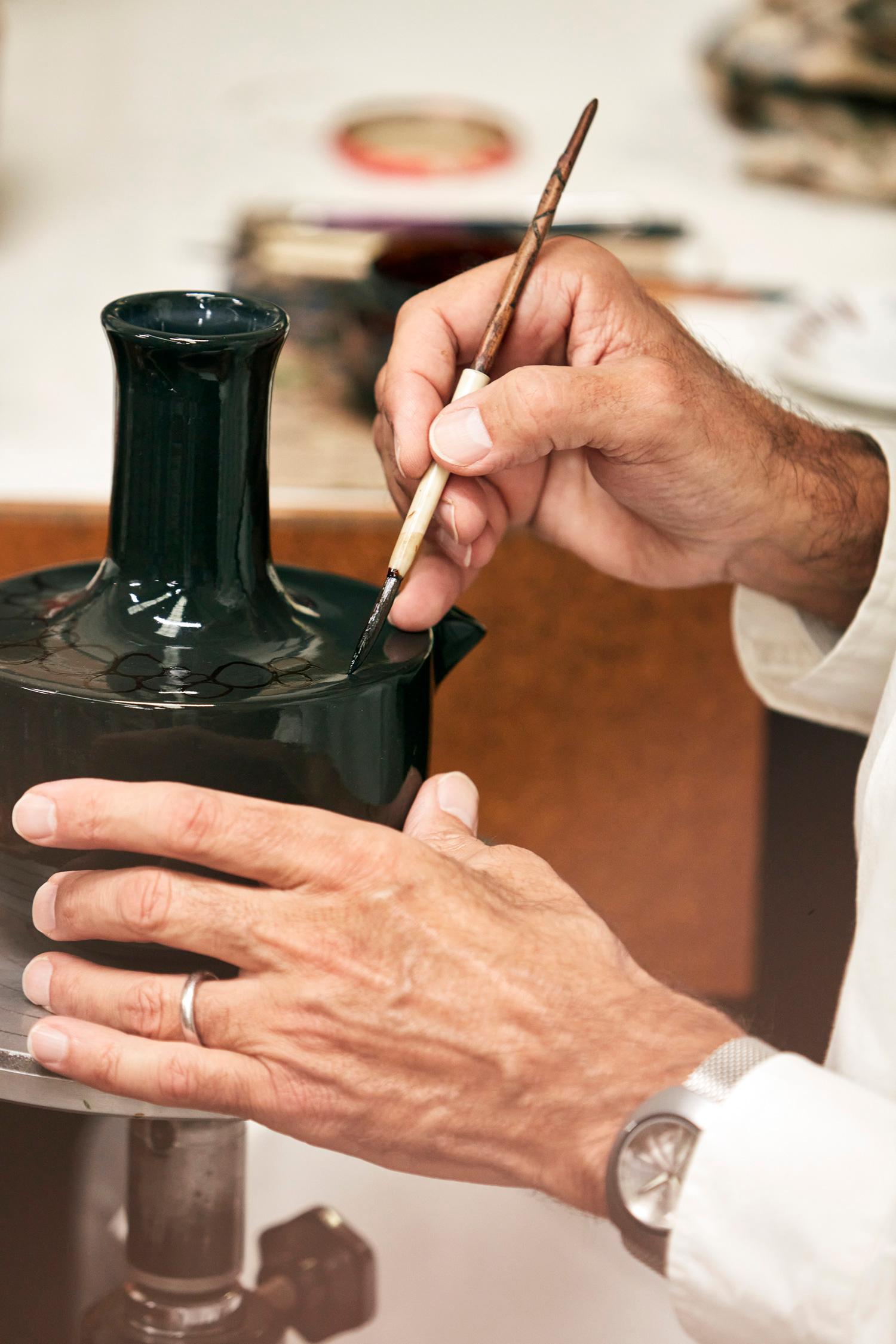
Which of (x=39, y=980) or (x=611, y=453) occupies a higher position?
(x=611, y=453)

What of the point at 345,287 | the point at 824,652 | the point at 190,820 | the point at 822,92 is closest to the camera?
the point at 190,820

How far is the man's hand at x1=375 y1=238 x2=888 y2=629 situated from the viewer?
0.70 meters

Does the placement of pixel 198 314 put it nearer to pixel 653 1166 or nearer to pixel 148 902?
pixel 148 902

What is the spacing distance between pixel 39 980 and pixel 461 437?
309mm

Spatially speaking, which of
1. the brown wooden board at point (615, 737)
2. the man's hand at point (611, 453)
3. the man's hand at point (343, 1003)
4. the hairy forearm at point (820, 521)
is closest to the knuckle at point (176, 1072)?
the man's hand at point (343, 1003)

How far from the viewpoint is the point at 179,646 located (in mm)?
620

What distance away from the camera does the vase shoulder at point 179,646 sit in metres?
0.59

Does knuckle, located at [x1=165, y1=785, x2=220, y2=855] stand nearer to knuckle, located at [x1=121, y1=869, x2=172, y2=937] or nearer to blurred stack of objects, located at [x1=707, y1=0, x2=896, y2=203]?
knuckle, located at [x1=121, y1=869, x2=172, y2=937]

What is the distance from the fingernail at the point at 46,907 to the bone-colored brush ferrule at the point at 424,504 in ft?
0.67

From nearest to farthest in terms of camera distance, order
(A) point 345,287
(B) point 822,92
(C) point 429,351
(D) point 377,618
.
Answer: (D) point 377,618 → (C) point 429,351 → (A) point 345,287 → (B) point 822,92

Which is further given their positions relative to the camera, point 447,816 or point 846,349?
point 846,349

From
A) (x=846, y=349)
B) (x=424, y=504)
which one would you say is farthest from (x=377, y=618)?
(x=846, y=349)

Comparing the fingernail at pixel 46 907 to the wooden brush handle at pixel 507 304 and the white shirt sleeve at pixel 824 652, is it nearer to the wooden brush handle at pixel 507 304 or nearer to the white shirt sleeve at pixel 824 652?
the wooden brush handle at pixel 507 304

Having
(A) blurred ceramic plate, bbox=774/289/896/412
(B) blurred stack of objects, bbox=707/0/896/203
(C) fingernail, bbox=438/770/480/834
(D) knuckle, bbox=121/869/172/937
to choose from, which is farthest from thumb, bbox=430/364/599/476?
(B) blurred stack of objects, bbox=707/0/896/203
